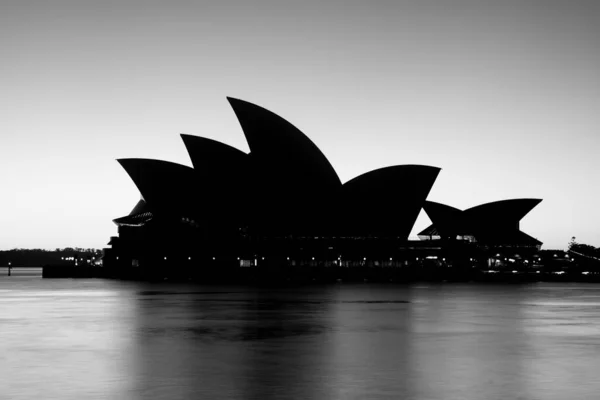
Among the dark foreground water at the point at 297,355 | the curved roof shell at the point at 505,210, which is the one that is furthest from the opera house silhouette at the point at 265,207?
the dark foreground water at the point at 297,355

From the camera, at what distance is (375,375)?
13828mm

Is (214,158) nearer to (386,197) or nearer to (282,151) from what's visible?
(282,151)

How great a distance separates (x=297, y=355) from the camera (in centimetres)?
1655

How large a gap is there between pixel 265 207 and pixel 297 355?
2705 inches

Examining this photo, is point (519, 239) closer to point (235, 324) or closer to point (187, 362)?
point (235, 324)

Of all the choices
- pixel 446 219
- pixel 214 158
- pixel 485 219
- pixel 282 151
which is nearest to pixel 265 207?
pixel 214 158

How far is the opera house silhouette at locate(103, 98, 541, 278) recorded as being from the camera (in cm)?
7726

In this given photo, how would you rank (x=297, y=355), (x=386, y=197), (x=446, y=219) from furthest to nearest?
1. (x=446, y=219)
2. (x=386, y=197)
3. (x=297, y=355)

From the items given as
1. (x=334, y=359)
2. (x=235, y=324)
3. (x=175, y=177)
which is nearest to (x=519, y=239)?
(x=175, y=177)

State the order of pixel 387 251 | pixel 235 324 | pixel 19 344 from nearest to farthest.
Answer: pixel 19 344 → pixel 235 324 → pixel 387 251

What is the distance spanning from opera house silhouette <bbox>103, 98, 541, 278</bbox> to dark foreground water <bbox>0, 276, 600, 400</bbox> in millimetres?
48193

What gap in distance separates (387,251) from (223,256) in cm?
1813

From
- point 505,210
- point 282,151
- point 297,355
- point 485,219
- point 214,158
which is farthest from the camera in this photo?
point 485,219

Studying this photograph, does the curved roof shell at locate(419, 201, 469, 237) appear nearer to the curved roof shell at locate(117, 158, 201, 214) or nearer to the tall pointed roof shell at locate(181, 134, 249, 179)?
the curved roof shell at locate(117, 158, 201, 214)
